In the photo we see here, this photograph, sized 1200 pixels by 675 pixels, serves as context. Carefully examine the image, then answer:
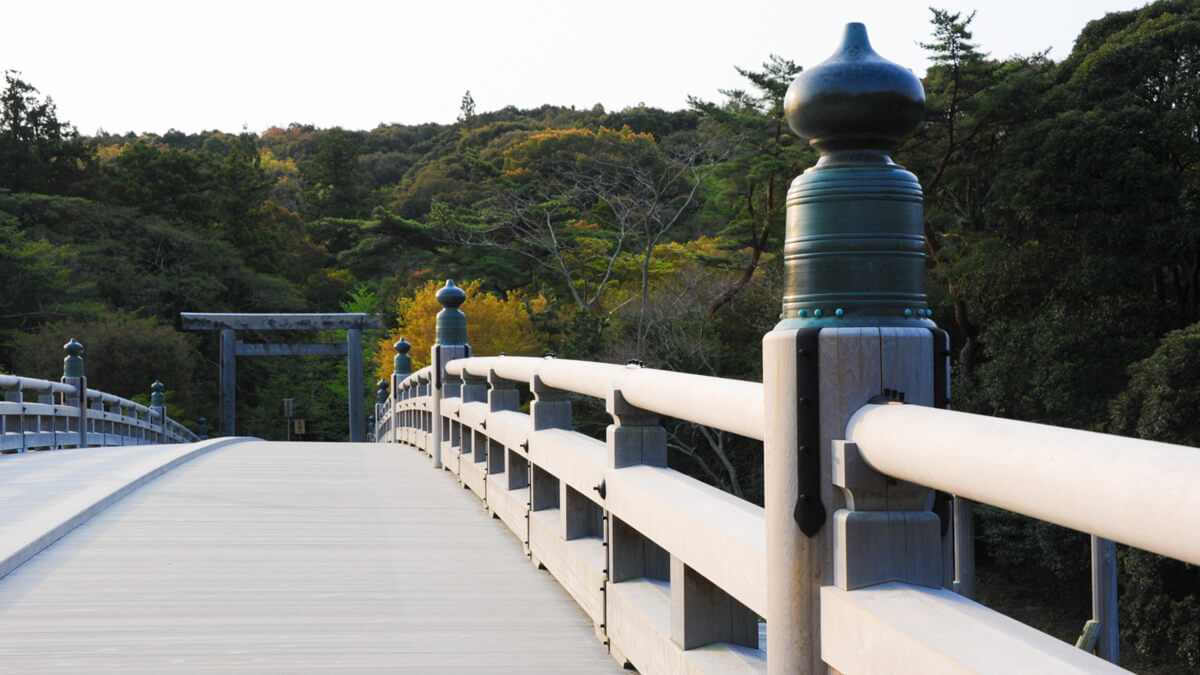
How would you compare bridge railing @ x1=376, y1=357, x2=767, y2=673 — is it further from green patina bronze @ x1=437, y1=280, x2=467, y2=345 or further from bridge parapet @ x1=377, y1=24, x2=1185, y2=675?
green patina bronze @ x1=437, y1=280, x2=467, y2=345

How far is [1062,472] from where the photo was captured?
1.34 metres

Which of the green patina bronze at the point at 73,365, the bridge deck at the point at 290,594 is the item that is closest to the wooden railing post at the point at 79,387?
the green patina bronze at the point at 73,365

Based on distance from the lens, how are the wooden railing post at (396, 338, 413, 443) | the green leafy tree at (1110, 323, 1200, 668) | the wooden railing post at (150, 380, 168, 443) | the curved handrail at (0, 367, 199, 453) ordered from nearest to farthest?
the curved handrail at (0, 367, 199, 453) → the green leafy tree at (1110, 323, 1200, 668) → the wooden railing post at (396, 338, 413, 443) → the wooden railing post at (150, 380, 168, 443)

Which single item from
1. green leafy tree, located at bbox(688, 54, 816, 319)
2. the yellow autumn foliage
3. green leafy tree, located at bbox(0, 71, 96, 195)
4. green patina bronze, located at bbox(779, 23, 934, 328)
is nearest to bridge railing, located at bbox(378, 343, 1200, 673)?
green patina bronze, located at bbox(779, 23, 934, 328)

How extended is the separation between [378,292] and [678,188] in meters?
14.4

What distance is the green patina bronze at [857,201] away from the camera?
203 centimetres

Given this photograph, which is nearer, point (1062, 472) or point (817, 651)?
point (1062, 472)

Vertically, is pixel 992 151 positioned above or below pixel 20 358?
above

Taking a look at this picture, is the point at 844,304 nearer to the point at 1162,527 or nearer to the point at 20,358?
the point at 1162,527

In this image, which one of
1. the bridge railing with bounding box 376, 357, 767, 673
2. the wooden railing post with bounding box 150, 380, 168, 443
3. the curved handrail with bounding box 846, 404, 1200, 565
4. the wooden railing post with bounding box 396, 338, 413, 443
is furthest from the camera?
the wooden railing post with bounding box 150, 380, 168, 443

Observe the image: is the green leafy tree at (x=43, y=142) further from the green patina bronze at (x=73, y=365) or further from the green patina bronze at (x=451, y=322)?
the green patina bronze at (x=451, y=322)

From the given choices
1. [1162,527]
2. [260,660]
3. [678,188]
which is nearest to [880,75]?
[1162,527]

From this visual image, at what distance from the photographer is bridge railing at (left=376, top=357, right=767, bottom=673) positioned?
2.56 m

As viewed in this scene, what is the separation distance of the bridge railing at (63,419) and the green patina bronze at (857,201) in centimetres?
1121
